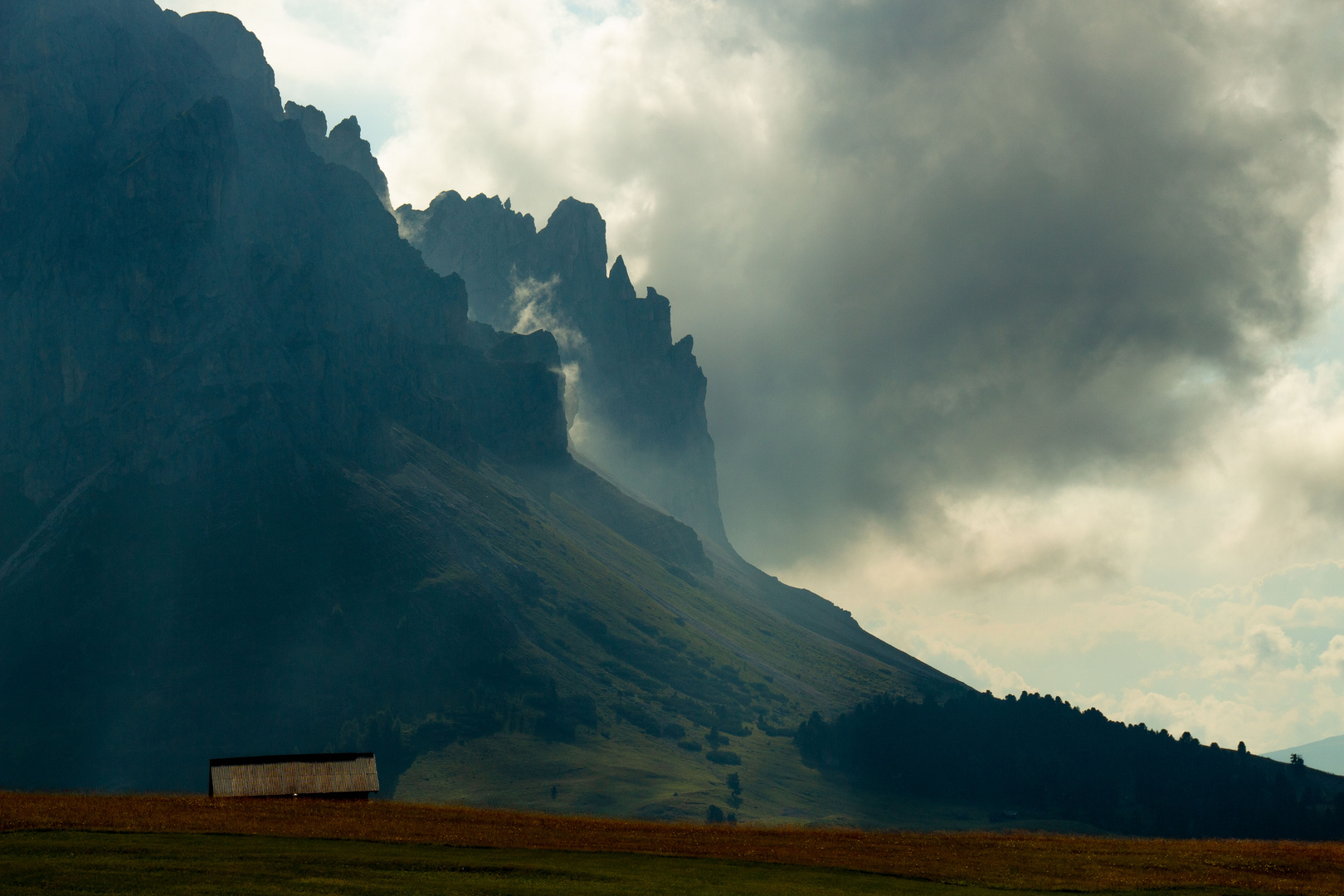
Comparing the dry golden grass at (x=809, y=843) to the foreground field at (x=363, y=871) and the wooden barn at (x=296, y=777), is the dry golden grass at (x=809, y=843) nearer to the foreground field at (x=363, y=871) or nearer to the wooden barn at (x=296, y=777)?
the foreground field at (x=363, y=871)

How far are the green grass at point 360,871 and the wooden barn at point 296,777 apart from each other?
109 ft

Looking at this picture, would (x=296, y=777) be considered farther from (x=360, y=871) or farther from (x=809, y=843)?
(x=809, y=843)

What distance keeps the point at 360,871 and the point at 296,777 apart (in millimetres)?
48183

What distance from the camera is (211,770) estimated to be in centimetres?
10062

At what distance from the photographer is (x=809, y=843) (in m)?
76.5

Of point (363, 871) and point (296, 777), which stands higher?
point (296, 777)

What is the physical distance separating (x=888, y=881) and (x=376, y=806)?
47.9 meters

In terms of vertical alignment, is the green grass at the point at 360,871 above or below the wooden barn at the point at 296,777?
below

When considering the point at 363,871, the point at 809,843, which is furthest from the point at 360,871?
the point at 809,843

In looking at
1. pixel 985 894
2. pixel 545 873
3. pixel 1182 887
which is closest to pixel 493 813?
pixel 545 873

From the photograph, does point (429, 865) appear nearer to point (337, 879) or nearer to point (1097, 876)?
point (337, 879)

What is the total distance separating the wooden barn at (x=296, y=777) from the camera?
98.4 meters

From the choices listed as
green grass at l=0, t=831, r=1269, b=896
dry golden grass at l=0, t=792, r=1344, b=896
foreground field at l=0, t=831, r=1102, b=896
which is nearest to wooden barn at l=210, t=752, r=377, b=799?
dry golden grass at l=0, t=792, r=1344, b=896

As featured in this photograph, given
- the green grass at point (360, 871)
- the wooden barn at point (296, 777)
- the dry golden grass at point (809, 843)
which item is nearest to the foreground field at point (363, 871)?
the green grass at point (360, 871)
